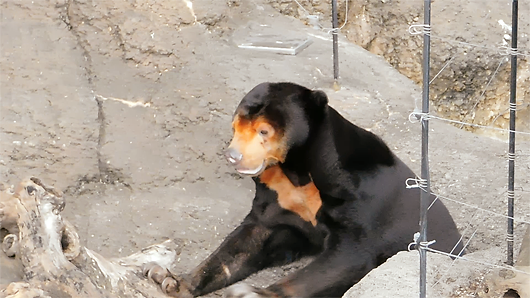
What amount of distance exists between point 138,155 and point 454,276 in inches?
95.7

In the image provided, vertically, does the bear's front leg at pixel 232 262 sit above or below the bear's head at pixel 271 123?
below

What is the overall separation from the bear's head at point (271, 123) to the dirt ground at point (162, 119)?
77 centimetres

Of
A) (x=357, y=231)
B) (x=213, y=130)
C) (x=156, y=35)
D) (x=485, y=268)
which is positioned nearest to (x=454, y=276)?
(x=485, y=268)

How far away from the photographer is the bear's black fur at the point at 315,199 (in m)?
3.47

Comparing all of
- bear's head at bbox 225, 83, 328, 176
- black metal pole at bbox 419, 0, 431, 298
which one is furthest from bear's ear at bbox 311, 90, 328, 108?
black metal pole at bbox 419, 0, 431, 298

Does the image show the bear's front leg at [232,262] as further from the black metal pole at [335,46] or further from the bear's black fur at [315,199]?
the black metal pole at [335,46]

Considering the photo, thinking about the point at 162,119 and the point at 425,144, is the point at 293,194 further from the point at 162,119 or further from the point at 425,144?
the point at 162,119

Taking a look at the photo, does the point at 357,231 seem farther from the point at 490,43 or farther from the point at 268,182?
the point at 490,43

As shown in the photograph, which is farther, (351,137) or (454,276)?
(351,137)

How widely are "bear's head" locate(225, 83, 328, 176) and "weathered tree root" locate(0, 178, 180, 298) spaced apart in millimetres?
962

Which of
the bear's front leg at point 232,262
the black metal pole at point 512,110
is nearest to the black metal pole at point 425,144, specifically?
the black metal pole at point 512,110

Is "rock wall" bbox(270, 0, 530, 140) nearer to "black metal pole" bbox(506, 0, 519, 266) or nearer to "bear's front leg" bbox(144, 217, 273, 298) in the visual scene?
"bear's front leg" bbox(144, 217, 273, 298)

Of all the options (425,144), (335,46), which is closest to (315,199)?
(425,144)

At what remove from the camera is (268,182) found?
372cm
